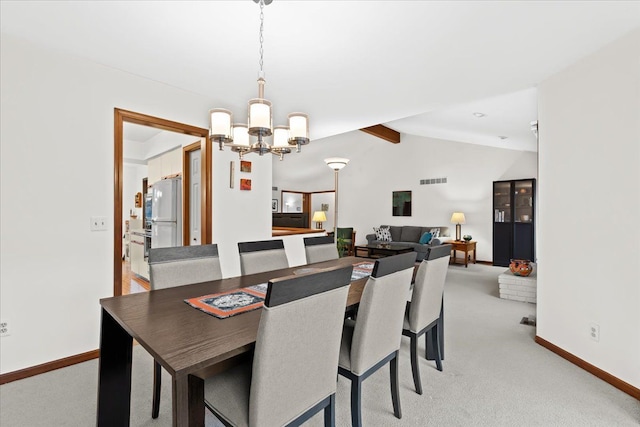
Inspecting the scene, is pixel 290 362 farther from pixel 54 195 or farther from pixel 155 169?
pixel 155 169

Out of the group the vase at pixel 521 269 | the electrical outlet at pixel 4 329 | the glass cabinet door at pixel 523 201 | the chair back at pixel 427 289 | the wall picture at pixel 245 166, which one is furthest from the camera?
the glass cabinet door at pixel 523 201

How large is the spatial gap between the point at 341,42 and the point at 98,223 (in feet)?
7.60

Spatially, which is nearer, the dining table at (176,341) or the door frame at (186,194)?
the dining table at (176,341)

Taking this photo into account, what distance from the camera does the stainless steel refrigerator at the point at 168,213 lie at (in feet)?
13.7

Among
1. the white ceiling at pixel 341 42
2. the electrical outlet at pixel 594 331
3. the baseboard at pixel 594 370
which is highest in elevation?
the white ceiling at pixel 341 42

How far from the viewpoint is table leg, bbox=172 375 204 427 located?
984 mm

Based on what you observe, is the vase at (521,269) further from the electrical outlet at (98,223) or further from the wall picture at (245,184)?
the electrical outlet at (98,223)

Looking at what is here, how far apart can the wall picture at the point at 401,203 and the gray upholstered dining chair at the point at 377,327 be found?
6.53 m

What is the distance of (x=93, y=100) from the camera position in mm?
2475

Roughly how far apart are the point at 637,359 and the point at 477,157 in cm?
554

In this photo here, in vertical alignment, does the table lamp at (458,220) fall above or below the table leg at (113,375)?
above

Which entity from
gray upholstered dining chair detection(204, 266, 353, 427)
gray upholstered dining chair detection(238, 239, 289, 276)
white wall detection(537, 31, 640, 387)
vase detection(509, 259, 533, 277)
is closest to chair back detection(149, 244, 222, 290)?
gray upholstered dining chair detection(238, 239, 289, 276)

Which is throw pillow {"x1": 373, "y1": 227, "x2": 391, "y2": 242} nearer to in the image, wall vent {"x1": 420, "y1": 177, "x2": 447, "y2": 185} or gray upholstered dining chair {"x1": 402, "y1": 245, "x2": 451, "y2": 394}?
wall vent {"x1": 420, "y1": 177, "x2": 447, "y2": 185}

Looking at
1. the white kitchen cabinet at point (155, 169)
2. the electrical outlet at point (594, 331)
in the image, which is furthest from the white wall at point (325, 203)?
the electrical outlet at point (594, 331)
